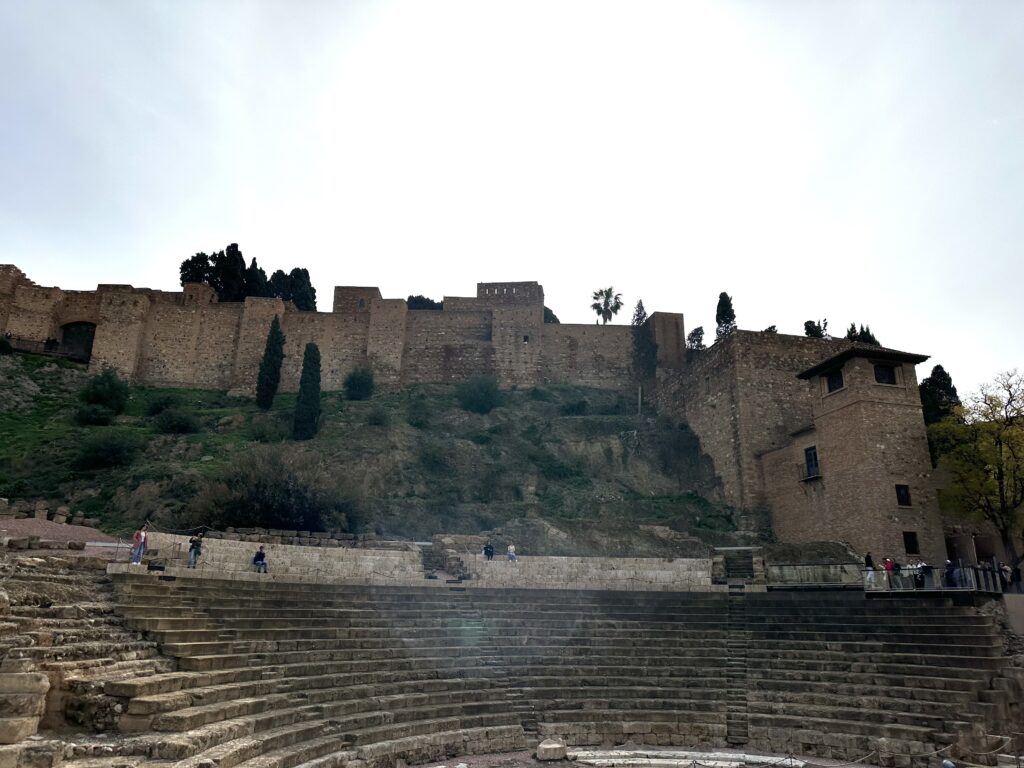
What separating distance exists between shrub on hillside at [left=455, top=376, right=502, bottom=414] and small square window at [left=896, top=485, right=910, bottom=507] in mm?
21026

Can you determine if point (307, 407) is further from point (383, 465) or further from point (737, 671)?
Result: point (737, 671)

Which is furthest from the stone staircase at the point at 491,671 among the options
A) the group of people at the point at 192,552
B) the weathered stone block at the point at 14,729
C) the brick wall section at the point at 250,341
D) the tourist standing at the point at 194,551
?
the brick wall section at the point at 250,341

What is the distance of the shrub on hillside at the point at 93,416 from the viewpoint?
104 feet

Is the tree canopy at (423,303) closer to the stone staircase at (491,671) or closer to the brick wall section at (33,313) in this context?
the brick wall section at (33,313)

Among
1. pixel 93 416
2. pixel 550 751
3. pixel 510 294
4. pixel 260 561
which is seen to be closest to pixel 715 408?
pixel 510 294

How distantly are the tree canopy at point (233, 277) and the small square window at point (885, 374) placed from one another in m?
40.5

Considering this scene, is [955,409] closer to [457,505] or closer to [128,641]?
[457,505]

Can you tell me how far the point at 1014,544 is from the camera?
64.5 ft

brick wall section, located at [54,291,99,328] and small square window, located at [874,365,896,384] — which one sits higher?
brick wall section, located at [54,291,99,328]

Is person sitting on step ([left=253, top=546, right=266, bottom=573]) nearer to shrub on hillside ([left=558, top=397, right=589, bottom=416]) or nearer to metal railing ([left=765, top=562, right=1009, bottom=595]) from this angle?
metal railing ([left=765, top=562, right=1009, bottom=595])

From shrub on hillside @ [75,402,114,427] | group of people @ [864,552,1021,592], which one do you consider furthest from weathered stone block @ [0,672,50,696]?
shrub on hillside @ [75,402,114,427]

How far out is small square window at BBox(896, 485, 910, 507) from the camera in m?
20.0

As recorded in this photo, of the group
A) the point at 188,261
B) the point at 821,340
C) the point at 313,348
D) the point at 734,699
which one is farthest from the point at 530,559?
the point at 188,261

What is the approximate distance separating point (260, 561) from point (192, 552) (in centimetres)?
160
